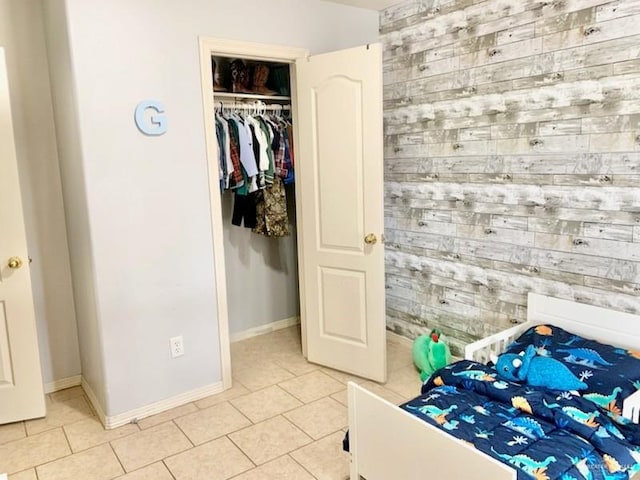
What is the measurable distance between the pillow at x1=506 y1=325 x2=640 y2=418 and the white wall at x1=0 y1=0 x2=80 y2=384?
2723 millimetres

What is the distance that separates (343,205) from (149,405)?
168 cm

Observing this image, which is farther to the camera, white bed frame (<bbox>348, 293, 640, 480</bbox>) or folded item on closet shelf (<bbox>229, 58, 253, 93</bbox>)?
folded item on closet shelf (<bbox>229, 58, 253, 93</bbox>)

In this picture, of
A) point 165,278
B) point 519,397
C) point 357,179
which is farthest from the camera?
point 357,179

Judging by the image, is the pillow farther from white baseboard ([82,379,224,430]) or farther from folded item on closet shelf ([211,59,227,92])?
folded item on closet shelf ([211,59,227,92])

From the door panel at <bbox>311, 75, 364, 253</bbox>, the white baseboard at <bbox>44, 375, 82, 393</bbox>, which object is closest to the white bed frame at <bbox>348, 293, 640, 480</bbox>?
the door panel at <bbox>311, 75, 364, 253</bbox>

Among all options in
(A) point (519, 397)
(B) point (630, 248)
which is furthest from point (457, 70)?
(A) point (519, 397)

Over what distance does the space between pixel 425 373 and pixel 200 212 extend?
175cm

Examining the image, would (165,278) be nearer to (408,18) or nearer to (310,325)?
(310,325)

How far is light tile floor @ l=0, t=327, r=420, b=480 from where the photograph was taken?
7.82ft

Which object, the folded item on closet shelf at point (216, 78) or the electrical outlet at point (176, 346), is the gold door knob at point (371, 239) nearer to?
the electrical outlet at point (176, 346)

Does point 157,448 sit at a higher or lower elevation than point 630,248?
lower

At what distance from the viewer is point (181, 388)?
3014 mm

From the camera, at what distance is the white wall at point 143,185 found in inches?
101

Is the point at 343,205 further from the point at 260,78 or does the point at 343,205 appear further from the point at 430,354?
the point at 260,78
